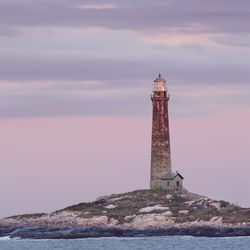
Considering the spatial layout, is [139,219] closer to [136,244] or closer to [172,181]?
[136,244]

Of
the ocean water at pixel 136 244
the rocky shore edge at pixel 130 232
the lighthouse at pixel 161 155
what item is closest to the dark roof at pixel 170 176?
the lighthouse at pixel 161 155

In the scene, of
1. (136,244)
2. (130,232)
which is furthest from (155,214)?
(136,244)

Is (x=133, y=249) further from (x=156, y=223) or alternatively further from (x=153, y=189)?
(x=153, y=189)

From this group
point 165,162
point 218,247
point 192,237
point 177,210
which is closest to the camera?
point 218,247

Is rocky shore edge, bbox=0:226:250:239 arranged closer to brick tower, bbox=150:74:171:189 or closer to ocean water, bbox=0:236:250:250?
ocean water, bbox=0:236:250:250

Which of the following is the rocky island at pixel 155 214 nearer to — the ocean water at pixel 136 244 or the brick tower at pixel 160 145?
the brick tower at pixel 160 145

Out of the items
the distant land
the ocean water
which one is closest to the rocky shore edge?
the distant land

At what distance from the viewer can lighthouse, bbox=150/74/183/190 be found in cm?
10025

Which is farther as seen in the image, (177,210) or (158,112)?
(158,112)

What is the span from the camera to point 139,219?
91250 millimetres

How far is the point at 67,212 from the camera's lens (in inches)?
3861

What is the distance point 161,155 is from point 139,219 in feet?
33.5

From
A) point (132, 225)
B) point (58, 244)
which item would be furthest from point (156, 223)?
point (58, 244)

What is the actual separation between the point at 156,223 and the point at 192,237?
4479 millimetres
